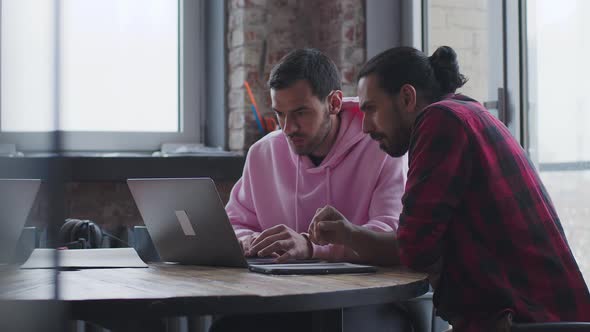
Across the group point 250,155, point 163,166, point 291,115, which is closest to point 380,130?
point 291,115

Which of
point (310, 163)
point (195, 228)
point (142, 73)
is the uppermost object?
point (142, 73)

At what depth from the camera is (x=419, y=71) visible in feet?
5.77

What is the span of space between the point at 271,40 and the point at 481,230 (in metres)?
2.21

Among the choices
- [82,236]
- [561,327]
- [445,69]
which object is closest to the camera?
[561,327]

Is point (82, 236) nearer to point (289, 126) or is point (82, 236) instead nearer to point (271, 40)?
point (289, 126)

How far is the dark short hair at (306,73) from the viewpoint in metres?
2.23

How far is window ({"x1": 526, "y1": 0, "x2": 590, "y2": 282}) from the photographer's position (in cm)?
236

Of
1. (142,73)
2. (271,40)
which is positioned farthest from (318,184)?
(142,73)

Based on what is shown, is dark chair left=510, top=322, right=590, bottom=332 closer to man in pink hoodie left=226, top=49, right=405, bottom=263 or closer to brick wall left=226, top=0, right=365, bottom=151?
man in pink hoodie left=226, top=49, right=405, bottom=263

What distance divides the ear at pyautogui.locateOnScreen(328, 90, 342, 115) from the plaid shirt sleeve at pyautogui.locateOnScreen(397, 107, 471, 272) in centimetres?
81

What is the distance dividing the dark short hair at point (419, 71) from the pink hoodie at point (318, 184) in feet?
1.23

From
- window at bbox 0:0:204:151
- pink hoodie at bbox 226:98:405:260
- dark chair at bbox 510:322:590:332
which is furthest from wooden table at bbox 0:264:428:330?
window at bbox 0:0:204:151

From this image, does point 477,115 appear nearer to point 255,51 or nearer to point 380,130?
point 380,130

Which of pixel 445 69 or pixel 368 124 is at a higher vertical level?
pixel 445 69
